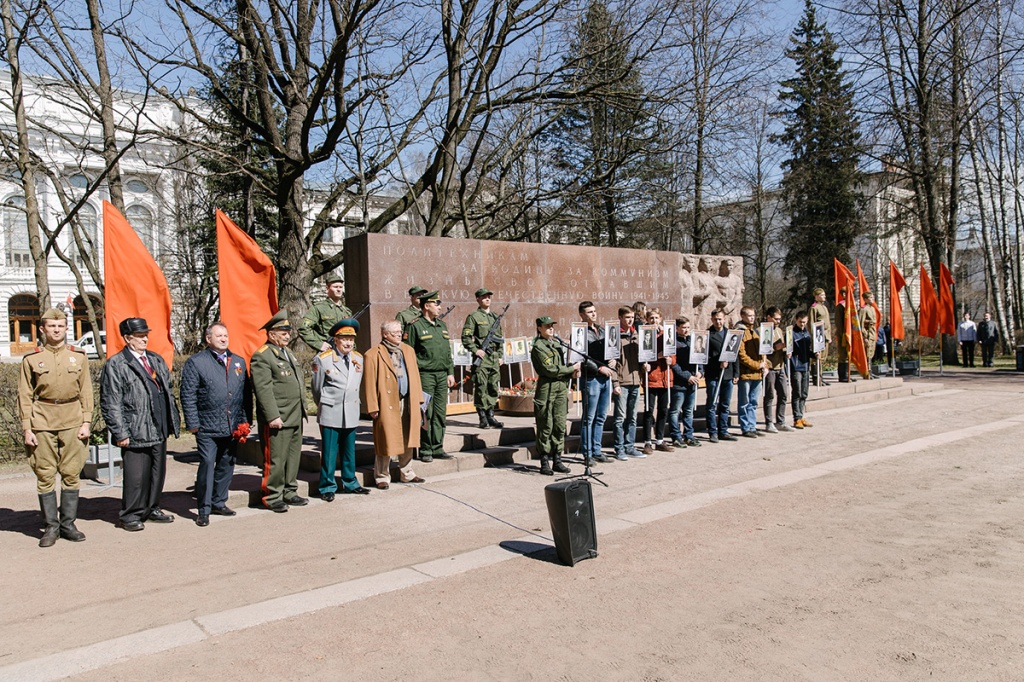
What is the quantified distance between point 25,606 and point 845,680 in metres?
5.02

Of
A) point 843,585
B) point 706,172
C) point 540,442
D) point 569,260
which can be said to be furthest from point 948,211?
point 843,585

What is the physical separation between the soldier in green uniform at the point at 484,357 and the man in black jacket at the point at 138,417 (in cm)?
432

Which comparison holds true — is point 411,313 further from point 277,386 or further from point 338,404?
point 277,386

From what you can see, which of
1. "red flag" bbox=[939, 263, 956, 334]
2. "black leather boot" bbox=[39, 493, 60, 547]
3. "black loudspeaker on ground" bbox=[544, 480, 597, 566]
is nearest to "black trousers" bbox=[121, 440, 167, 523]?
"black leather boot" bbox=[39, 493, 60, 547]

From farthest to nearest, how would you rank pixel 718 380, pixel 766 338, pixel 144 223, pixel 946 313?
pixel 144 223
pixel 946 313
pixel 766 338
pixel 718 380

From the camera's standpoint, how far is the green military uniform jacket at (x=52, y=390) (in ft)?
21.6

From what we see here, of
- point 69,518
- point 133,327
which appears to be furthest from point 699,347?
point 69,518

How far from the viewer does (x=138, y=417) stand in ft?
23.0

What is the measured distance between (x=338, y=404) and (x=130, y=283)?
2.53 meters

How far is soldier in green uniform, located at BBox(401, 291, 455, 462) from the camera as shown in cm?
920

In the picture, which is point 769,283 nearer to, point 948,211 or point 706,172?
point 948,211

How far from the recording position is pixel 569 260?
51.8 feet

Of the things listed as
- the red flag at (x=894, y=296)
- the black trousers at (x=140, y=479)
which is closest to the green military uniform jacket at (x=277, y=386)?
the black trousers at (x=140, y=479)

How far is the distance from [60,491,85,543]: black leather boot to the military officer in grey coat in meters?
2.24
